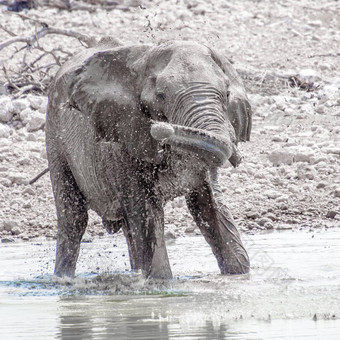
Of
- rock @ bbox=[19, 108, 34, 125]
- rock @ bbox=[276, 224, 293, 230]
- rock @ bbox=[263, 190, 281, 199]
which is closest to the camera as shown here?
rock @ bbox=[276, 224, 293, 230]

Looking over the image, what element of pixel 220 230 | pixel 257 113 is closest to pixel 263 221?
pixel 220 230

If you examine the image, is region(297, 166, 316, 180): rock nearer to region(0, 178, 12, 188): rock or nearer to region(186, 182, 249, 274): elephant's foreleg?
region(0, 178, 12, 188): rock

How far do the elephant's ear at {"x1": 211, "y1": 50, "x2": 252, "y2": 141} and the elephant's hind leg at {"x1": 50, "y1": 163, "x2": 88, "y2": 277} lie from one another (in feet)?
7.29

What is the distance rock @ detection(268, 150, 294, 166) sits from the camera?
13.7m

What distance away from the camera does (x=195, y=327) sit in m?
6.20

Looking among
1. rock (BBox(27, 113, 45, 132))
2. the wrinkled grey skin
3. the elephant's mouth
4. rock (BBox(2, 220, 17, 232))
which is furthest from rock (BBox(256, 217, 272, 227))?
the elephant's mouth

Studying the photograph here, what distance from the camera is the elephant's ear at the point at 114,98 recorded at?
8.05 m

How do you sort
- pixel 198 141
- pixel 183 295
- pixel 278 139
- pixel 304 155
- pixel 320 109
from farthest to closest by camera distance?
pixel 320 109
pixel 278 139
pixel 304 155
pixel 183 295
pixel 198 141

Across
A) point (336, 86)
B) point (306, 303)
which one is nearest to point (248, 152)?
point (336, 86)

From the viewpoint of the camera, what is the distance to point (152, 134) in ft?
23.3

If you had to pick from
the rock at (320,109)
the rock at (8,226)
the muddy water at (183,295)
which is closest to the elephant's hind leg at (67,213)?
the muddy water at (183,295)

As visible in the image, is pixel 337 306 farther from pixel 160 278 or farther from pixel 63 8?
pixel 63 8

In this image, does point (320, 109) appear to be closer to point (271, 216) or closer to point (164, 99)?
point (271, 216)

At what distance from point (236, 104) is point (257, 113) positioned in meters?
7.98
